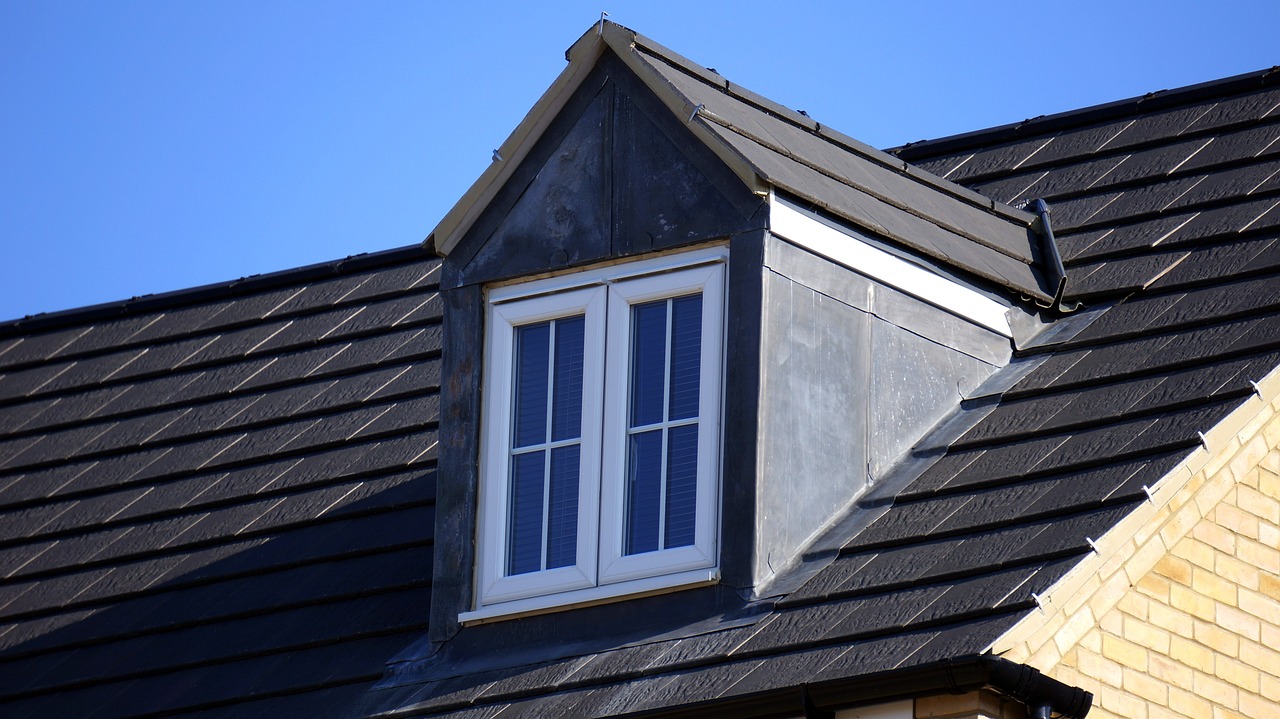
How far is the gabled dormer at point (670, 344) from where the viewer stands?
8367mm

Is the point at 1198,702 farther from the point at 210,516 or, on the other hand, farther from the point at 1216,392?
the point at 210,516

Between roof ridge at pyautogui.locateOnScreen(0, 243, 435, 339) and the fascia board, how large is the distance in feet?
9.35

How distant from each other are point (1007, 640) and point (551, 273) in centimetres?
277

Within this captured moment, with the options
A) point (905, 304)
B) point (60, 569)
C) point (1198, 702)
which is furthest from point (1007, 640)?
point (60, 569)

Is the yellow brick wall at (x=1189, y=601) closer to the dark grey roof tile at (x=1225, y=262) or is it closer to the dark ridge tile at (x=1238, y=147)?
the dark grey roof tile at (x=1225, y=262)

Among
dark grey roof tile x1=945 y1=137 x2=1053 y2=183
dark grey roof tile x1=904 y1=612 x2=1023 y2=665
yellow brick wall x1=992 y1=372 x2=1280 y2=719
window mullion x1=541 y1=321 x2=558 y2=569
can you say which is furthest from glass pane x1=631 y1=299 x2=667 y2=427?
dark grey roof tile x1=945 y1=137 x2=1053 y2=183

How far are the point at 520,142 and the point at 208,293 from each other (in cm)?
439

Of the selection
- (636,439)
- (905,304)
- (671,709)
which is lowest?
(671,709)

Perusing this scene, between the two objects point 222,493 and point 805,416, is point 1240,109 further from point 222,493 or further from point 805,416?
point 222,493

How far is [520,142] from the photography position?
30.4ft

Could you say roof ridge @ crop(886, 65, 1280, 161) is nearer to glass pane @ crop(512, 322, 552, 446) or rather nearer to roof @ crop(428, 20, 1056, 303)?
roof @ crop(428, 20, 1056, 303)

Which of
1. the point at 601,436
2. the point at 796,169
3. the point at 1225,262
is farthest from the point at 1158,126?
the point at 601,436

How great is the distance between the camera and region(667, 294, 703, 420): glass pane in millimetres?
8555

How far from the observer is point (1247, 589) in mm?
8148
